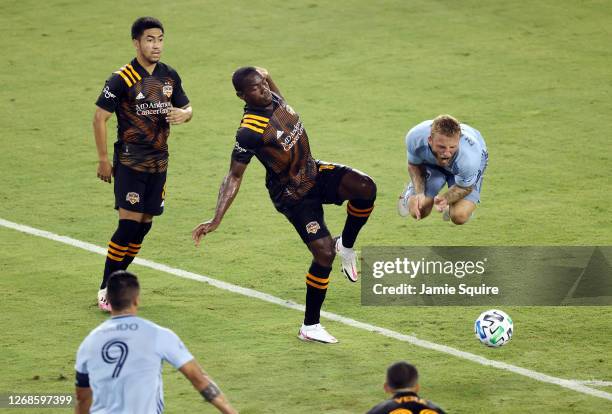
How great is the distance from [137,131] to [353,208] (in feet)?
7.88

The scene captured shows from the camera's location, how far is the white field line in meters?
10.8

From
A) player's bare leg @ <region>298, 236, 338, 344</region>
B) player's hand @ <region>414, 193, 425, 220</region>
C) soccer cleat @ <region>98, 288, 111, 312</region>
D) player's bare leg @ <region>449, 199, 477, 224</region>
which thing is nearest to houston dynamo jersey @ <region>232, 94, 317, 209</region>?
player's bare leg @ <region>298, 236, 338, 344</region>

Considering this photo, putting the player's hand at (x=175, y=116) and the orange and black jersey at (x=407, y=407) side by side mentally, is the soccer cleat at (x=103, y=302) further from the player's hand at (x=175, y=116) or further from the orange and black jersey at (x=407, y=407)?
the orange and black jersey at (x=407, y=407)

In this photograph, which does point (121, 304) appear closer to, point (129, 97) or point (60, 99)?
point (129, 97)

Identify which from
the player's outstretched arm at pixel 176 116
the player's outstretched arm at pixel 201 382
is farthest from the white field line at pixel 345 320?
the player's outstretched arm at pixel 201 382

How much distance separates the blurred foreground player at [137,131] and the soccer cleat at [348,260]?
2.02 meters

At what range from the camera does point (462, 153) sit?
40.7ft

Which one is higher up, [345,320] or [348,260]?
[348,260]

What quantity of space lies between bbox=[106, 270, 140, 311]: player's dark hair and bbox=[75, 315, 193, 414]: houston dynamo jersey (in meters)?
0.12

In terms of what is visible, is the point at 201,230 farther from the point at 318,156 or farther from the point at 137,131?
the point at 318,156

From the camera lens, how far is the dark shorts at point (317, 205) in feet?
38.9

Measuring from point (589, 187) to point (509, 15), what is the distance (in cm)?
849

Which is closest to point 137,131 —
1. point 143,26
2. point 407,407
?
point 143,26

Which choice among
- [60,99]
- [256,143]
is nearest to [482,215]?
[256,143]
